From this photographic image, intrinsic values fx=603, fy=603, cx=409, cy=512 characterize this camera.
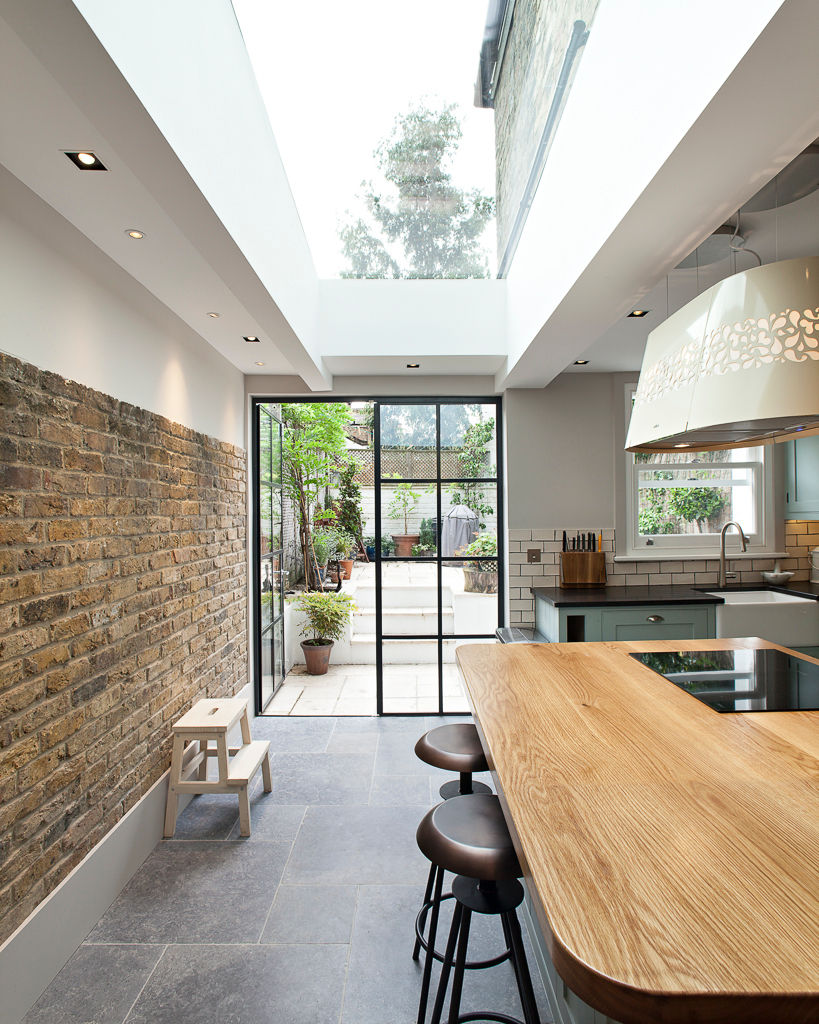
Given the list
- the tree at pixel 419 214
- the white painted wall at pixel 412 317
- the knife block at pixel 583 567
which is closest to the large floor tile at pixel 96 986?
the white painted wall at pixel 412 317

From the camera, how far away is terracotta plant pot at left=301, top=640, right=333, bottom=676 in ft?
17.9

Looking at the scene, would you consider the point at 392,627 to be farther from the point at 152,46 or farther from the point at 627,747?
the point at 152,46

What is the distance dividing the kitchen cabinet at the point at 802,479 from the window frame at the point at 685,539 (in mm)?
97

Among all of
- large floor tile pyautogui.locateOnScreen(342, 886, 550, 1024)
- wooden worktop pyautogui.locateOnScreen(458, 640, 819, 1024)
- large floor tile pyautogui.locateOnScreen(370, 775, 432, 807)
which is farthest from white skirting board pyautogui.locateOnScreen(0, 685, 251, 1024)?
wooden worktop pyautogui.locateOnScreen(458, 640, 819, 1024)

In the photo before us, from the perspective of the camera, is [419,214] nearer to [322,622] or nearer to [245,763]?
[245,763]

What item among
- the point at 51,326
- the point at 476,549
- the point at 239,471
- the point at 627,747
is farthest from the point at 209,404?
the point at 627,747

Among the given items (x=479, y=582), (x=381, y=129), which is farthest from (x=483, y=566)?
(x=381, y=129)

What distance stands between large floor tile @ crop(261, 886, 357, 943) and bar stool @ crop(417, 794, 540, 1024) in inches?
25.5

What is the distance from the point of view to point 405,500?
171 inches

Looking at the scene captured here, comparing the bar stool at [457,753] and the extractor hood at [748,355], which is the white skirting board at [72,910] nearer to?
the bar stool at [457,753]

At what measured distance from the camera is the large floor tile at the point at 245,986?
1.75m

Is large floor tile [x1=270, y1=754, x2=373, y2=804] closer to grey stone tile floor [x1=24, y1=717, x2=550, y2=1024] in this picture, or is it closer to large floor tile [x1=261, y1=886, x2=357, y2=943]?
grey stone tile floor [x1=24, y1=717, x2=550, y2=1024]

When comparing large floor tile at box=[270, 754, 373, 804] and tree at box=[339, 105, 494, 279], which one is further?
large floor tile at box=[270, 754, 373, 804]

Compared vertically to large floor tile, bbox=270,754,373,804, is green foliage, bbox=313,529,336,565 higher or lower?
higher
